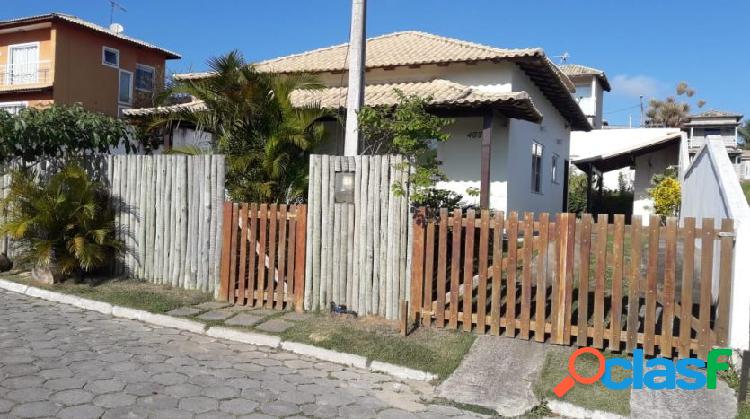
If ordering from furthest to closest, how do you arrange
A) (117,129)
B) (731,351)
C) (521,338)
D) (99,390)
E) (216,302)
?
(117,129)
(216,302)
(521,338)
(731,351)
(99,390)

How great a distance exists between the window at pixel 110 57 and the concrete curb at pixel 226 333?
22526 millimetres

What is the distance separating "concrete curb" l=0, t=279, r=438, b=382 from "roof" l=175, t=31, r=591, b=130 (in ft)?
18.5

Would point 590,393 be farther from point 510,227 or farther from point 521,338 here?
point 510,227

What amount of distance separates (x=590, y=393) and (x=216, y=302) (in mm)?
4877

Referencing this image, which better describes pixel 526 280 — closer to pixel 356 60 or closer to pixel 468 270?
pixel 468 270

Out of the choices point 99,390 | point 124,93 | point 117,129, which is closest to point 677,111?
point 124,93

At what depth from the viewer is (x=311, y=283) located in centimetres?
715

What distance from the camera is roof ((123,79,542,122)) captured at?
10500 mm

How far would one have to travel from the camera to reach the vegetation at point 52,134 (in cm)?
961

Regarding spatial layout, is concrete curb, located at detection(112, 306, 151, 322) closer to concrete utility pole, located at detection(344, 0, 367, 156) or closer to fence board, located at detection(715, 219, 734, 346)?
concrete utility pole, located at detection(344, 0, 367, 156)

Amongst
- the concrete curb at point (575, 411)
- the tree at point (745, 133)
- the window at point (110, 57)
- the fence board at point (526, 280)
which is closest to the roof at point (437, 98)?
the fence board at point (526, 280)

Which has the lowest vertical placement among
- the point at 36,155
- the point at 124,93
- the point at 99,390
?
the point at 99,390

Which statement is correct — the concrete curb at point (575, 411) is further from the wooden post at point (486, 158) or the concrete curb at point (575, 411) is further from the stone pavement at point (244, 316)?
the wooden post at point (486, 158)

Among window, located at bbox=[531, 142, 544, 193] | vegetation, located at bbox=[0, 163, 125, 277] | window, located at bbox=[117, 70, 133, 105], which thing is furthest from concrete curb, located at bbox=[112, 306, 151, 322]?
window, located at bbox=[117, 70, 133, 105]
